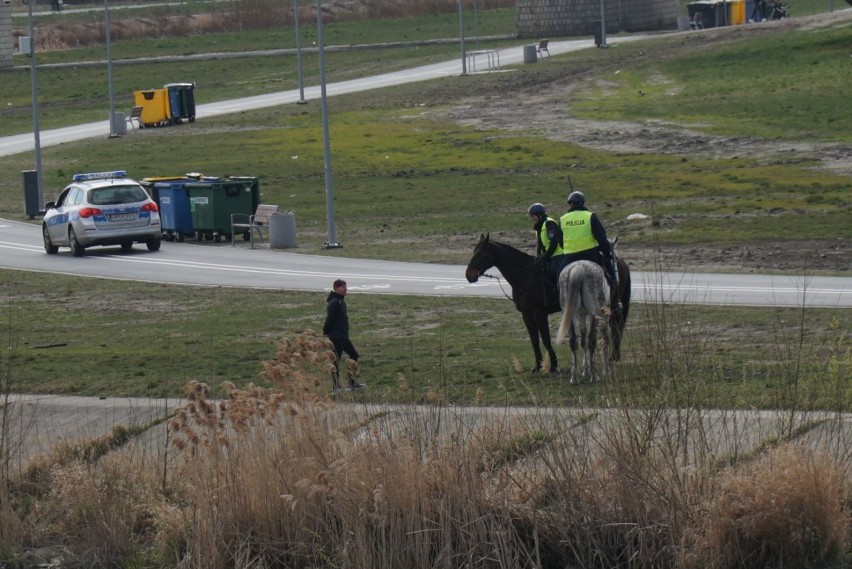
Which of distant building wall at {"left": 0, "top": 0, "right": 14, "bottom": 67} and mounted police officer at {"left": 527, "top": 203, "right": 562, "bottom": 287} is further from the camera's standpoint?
distant building wall at {"left": 0, "top": 0, "right": 14, "bottom": 67}

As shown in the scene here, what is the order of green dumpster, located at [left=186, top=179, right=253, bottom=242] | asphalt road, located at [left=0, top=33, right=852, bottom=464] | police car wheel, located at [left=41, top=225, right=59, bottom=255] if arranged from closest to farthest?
1. asphalt road, located at [left=0, top=33, right=852, bottom=464]
2. police car wheel, located at [left=41, top=225, right=59, bottom=255]
3. green dumpster, located at [left=186, top=179, right=253, bottom=242]

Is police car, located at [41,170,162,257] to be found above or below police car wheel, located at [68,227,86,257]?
above

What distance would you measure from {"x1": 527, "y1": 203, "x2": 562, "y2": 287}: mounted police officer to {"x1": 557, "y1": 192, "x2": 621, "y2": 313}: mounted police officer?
40 cm

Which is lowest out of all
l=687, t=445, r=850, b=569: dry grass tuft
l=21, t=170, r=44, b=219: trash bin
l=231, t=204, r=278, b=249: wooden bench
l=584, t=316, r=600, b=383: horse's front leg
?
l=687, t=445, r=850, b=569: dry grass tuft

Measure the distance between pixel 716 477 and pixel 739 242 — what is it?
70.0 feet

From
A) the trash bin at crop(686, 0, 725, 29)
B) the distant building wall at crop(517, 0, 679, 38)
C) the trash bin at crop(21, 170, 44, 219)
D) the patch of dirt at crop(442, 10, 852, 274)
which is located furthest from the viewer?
the distant building wall at crop(517, 0, 679, 38)

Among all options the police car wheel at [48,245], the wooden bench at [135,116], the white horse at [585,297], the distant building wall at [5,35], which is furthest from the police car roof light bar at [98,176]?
the distant building wall at [5,35]

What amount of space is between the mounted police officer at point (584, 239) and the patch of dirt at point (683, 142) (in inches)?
50.4

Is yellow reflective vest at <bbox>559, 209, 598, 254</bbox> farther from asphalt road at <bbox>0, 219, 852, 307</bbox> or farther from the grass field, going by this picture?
asphalt road at <bbox>0, 219, 852, 307</bbox>

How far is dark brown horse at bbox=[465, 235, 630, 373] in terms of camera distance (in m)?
17.9

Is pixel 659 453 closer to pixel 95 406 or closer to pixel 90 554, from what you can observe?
pixel 90 554

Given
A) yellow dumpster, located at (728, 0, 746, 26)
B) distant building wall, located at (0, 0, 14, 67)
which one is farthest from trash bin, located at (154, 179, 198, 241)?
yellow dumpster, located at (728, 0, 746, 26)

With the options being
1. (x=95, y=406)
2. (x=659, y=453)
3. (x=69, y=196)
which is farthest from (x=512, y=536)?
(x=69, y=196)

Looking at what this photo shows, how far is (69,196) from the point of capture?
36.7m
